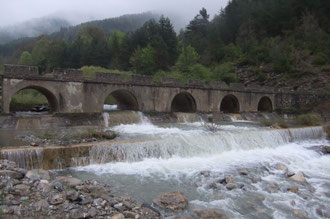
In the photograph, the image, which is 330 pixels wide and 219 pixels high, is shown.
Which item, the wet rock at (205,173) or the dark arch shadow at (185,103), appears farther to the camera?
the dark arch shadow at (185,103)

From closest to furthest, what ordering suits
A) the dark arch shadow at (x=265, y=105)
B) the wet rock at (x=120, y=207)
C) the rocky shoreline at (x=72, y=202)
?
the rocky shoreline at (x=72, y=202)
the wet rock at (x=120, y=207)
the dark arch shadow at (x=265, y=105)

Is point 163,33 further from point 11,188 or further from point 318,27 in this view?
point 11,188

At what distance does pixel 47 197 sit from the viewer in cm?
528

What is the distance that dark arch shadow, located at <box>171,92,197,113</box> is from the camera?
2267 centimetres

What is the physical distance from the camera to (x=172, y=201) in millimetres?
5906

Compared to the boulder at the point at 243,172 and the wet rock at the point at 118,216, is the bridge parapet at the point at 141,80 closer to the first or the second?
the boulder at the point at 243,172

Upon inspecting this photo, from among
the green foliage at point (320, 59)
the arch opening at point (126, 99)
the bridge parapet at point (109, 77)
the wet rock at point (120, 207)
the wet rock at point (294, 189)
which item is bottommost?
the wet rock at point (294, 189)

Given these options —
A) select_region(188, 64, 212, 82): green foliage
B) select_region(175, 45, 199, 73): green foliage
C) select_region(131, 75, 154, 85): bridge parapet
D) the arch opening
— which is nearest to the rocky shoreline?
select_region(131, 75, 154, 85): bridge parapet

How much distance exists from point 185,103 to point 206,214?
753 inches

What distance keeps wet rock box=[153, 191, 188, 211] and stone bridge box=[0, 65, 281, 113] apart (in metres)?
11.6

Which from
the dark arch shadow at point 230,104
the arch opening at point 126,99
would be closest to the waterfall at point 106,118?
the arch opening at point 126,99

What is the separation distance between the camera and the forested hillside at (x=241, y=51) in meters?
36.1

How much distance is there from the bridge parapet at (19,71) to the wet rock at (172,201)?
465 inches

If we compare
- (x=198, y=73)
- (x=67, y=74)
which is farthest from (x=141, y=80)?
A: (x=198, y=73)
